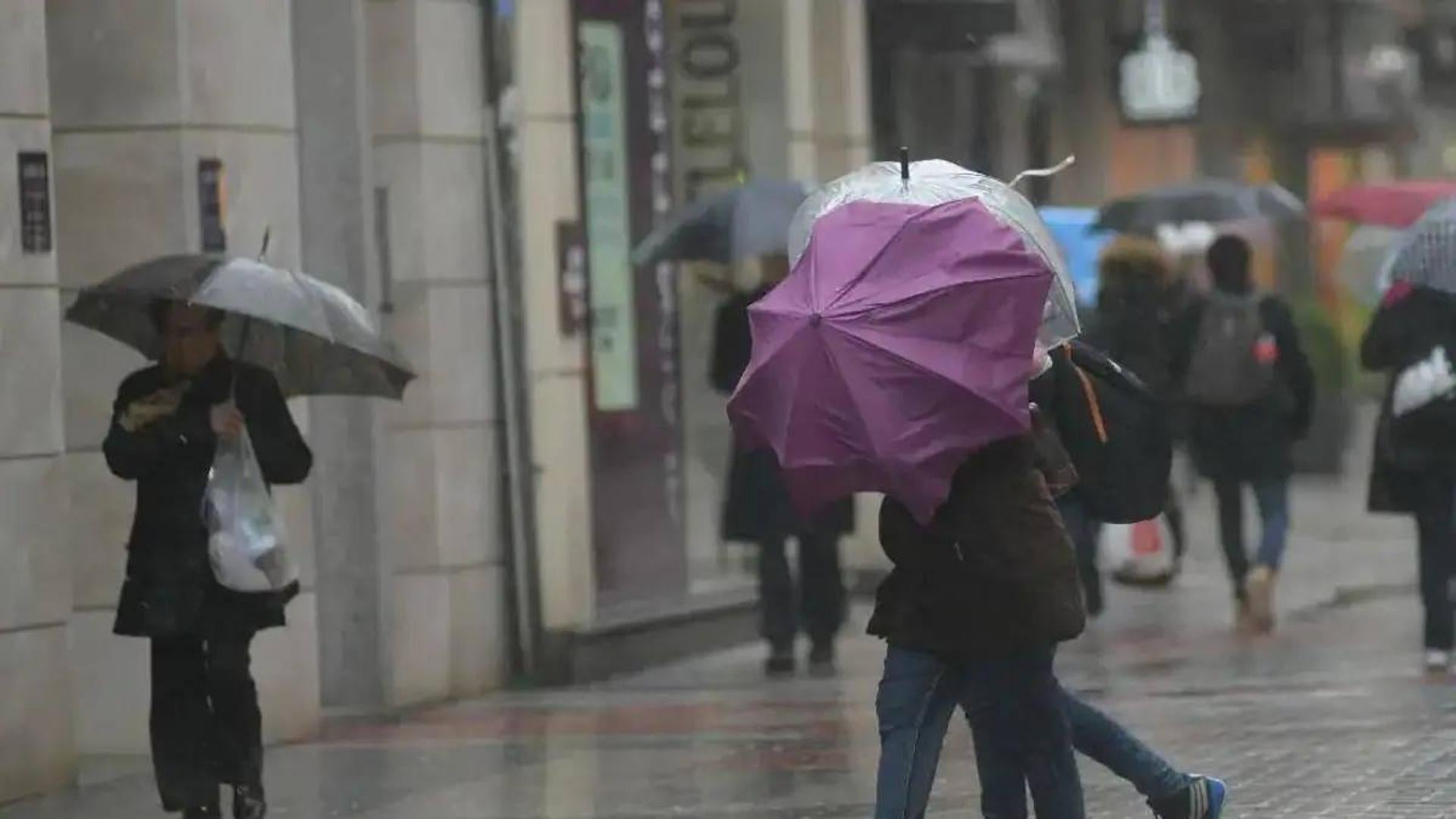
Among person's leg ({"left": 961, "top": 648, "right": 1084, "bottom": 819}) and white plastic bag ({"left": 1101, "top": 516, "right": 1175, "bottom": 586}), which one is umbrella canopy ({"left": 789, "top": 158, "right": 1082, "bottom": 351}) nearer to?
person's leg ({"left": 961, "top": 648, "right": 1084, "bottom": 819})

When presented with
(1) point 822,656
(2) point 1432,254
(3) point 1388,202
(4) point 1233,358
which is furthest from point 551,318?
(3) point 1388,202

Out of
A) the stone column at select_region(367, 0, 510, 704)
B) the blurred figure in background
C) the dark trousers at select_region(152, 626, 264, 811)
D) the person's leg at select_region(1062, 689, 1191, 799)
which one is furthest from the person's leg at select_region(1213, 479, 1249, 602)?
the person's leg at select_region(1062, 689, 1191, 799)

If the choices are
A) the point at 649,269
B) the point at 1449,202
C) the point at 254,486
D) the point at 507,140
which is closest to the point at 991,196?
the point at 254,486

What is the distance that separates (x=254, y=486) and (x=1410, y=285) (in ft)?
18.8

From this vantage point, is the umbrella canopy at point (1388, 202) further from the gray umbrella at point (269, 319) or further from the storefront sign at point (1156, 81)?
the gray umbrella at point (269, 319)

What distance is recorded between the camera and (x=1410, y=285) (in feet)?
45.3

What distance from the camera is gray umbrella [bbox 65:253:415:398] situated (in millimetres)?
9641

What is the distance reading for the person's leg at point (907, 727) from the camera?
7.77 m

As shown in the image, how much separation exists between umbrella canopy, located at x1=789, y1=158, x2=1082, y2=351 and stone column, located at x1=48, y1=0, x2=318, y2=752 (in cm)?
443

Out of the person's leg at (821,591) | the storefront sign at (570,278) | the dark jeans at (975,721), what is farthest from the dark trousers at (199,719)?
the storefront sign at (570,278)

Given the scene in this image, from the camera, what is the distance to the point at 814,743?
39.3ft

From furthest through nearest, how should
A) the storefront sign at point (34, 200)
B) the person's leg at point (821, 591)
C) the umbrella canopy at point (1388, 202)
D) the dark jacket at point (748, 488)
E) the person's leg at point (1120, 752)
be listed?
the umbrella canopy at point (1388, 202)
the person's leg at point (821, 591)
the dark jacket at point (748, 488)
the storefront sign at point (34, 200)
the person's leg at point (1120, 752)

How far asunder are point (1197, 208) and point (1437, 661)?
6255 mm

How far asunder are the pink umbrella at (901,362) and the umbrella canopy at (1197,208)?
12105mm
